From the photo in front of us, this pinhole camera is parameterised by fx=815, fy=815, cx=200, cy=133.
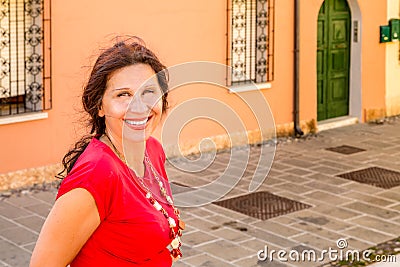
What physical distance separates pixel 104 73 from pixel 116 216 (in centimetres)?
49

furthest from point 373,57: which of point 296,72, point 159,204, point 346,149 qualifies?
point 159,204

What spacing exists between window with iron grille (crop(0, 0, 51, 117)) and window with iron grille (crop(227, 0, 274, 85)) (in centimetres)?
300

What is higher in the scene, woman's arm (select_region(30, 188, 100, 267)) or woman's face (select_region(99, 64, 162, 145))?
woman's face (select_region(99, 64, 162, 145))

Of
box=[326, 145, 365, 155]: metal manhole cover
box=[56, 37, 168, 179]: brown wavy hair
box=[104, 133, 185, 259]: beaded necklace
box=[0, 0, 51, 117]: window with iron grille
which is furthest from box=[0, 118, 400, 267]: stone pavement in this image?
box=[56, 37, 168, 179]: brown wavy hair

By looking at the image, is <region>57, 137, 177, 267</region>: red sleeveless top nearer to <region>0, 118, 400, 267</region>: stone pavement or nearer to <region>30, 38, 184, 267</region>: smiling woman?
<region>30, 38, 184, 267</region>: smiling woman

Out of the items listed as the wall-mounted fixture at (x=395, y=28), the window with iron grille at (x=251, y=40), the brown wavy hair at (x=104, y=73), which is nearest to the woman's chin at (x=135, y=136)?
the brown wavy hair at (x=104, y=73)

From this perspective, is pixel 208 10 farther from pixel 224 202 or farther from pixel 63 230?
pixel 63 230

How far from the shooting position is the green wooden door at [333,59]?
42.5 feet

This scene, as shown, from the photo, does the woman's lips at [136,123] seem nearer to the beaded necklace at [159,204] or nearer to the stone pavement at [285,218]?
the beaded necklace at [159,204]

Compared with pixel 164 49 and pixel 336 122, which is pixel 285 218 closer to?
pixel 164 49

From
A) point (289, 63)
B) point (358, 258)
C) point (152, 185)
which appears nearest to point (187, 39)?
point (289, 63)

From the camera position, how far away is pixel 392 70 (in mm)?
13953

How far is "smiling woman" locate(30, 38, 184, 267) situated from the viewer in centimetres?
257

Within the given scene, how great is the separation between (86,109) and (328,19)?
1056 centimetres
